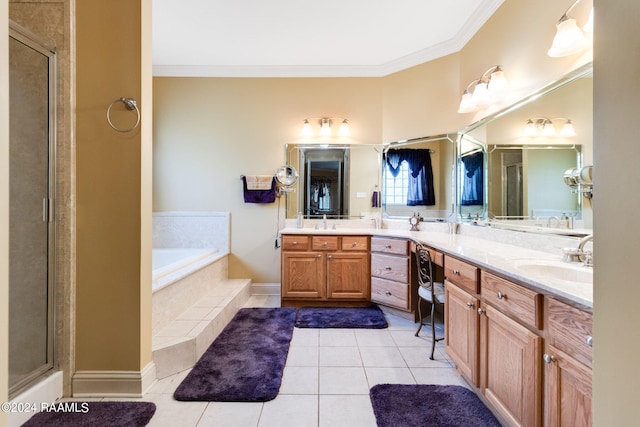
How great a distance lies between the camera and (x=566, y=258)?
1.43 meters

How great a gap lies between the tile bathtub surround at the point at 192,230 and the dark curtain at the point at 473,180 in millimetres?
2621

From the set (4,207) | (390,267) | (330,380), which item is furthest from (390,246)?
(4,207)

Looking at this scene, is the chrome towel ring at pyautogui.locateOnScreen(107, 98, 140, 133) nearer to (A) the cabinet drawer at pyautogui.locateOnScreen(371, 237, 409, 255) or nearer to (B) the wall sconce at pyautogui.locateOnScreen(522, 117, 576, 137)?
(A) the cabinet drawer at pyautogui.locateOnScreen(371, 237, 409, 255)

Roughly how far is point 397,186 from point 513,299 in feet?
7.10

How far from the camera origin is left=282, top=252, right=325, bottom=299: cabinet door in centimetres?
292

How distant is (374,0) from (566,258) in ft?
7.52

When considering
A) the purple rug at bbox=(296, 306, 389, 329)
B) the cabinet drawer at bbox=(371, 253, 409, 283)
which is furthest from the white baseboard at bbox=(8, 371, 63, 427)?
the cabinet drawer at bbox=(371, 253, 409, 283)

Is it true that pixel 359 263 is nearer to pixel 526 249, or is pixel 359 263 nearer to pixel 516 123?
pixel 526 249

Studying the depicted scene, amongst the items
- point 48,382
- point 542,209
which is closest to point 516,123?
point 542,209

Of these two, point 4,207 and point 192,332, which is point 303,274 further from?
point 4,207

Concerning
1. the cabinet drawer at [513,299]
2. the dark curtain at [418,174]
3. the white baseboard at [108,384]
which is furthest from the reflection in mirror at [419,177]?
the white baseboard at [108,384]

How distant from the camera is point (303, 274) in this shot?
2924 millimetres

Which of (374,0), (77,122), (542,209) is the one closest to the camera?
(77,122)

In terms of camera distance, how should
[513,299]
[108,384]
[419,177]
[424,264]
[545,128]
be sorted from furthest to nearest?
[419,177] < [424,264] < [545,128] < [108,384] < [513,299]
